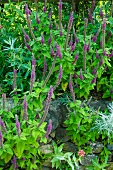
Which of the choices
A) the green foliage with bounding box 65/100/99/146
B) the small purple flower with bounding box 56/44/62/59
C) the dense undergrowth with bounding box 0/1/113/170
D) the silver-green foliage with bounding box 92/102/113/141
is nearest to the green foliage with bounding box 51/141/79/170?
the dense undergrowth with bounding box 0/1/113/170

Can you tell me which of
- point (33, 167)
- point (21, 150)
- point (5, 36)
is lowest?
point (33, 167)

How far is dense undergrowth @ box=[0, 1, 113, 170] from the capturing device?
3.33 m

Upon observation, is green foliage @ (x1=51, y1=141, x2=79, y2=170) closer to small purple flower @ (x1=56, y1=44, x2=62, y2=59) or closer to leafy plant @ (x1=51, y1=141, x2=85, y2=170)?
leafy plant @ (x1=51, y1=141, x2=85, y2=170)

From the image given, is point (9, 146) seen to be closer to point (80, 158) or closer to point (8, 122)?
point (8, 122)

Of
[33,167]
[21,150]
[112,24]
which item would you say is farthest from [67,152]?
[112,24]

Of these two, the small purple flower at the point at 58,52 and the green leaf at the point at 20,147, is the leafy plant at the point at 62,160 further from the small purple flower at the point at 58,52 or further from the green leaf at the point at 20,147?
→ the small purple flower at the point at 58,52

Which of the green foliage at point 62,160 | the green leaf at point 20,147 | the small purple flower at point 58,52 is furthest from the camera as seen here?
the green foliage at point 62,160

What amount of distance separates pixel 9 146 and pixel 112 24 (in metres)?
1.74

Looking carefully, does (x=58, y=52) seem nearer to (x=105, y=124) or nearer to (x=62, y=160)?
(x=105, y=124)

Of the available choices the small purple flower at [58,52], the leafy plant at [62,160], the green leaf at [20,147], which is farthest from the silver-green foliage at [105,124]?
the green leaf at [20,147]

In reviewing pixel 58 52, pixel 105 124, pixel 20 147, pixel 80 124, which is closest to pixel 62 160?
pixel 80 124

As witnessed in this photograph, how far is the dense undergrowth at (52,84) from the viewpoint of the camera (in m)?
3.33

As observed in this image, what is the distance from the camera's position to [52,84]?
385cm

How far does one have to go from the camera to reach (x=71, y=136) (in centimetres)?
389
